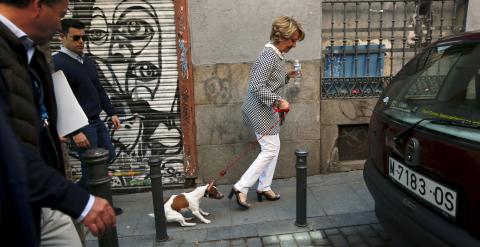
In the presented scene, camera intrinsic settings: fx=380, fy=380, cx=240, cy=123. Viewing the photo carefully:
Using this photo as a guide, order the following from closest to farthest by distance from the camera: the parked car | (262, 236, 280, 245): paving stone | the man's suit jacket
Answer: the man's suit jacket
the parked car
(262, 236, 280, 245): paving stone

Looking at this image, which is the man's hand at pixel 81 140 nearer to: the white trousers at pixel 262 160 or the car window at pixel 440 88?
the white trousers at pixel 262 160

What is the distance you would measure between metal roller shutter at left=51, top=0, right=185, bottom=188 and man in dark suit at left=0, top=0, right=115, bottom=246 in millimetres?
2898

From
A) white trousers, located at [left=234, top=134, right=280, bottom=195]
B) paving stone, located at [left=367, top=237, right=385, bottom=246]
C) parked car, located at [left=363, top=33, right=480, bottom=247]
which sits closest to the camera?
parked car, located at [left=363, top=33, right=480, bottom=247]

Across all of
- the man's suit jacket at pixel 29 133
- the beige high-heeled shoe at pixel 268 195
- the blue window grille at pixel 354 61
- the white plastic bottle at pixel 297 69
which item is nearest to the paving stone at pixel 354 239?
the beige high-heeled shoe at pixel 268 195

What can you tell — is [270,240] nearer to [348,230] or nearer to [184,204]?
[348,230]

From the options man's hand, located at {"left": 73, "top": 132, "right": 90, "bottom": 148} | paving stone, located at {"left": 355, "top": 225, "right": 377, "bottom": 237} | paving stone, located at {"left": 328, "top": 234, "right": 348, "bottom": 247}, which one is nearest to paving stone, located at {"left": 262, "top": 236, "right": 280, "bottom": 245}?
paving stone, located at {"left": 328, "top": 234, "right": 348, "bottom": 247}

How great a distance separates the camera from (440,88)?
2545 millimetres

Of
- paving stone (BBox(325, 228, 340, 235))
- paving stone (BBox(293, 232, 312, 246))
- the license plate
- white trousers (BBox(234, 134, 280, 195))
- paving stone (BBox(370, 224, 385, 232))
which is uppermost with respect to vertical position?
the license plate

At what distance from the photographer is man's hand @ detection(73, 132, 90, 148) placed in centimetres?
358

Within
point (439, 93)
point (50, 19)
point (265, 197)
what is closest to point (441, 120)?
point (439, 93)

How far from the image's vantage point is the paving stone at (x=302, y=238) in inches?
132

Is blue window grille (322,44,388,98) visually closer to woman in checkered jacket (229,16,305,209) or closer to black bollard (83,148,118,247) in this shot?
woman in checkered jacket (229,16,305,209)

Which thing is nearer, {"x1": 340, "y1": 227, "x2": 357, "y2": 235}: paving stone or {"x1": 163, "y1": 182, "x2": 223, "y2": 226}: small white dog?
{"x1": 340, "y1": 227, "x2": 357, "y2": 235}: paving stone

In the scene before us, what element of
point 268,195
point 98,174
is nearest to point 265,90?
point 268,195
